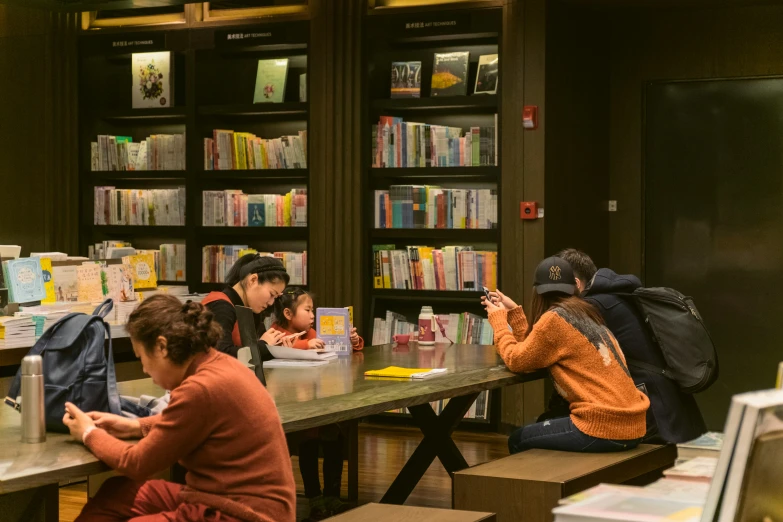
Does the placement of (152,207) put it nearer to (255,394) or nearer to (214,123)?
(214,123)

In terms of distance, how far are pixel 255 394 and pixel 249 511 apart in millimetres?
317

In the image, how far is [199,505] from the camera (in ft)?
10.1

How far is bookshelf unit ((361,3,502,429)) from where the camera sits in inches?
295

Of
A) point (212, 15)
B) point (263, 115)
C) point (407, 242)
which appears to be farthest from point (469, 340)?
point (212, 15)

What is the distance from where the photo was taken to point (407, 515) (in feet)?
12.1

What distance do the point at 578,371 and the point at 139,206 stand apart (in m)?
4.78

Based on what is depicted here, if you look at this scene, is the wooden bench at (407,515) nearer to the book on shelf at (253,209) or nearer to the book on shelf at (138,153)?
the book on shelf at (253,209)

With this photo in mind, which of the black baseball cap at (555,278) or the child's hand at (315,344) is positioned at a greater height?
the black baseball cap at (555,278)

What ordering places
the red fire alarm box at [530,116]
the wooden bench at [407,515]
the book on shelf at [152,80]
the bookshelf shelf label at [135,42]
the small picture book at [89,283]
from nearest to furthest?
1. the wooden bench at [407,515]
2. the small picture book at [89,283]
3. the red fire alarm box at [530,116]
4. the bookshelf shelf label at [135,42]
5. the book on shelf at [152,80]

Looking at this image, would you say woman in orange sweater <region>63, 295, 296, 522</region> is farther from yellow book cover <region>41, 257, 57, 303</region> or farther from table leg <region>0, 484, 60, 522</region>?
yellow book cover <region>41, 257, 57, 303</region>

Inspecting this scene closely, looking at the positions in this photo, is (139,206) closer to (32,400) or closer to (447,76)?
(447,76)

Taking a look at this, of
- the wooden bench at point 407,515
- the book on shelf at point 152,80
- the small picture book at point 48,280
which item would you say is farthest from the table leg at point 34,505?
the book on shelf at point 152,80

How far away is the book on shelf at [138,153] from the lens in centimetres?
840

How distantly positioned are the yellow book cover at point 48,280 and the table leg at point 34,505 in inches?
115
